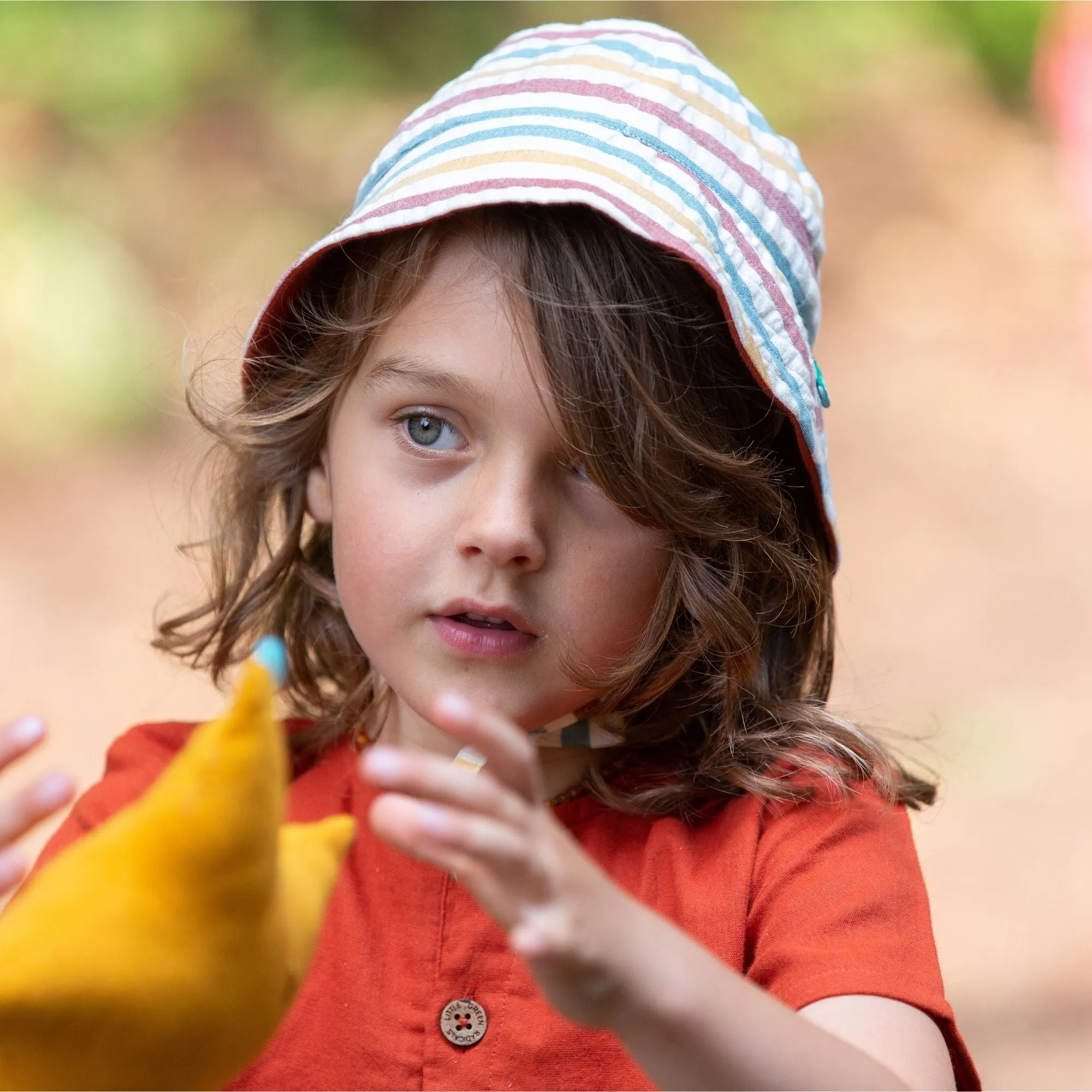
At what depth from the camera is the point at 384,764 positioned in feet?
1.70

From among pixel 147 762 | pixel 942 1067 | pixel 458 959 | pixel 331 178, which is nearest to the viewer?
pixel 942 1067

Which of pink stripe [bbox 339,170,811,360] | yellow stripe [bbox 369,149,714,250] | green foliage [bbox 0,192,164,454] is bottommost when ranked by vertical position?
pink stripe [bbox 339,170,811,360]

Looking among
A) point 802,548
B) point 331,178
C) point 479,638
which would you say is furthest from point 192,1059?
point 331,178

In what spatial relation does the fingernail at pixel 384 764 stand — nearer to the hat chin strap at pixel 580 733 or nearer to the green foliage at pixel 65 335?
the hat chin strap at pixel 580 733

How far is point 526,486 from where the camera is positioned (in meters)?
0.79

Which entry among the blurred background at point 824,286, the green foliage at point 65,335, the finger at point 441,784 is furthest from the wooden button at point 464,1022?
the green foliage at point 65,335

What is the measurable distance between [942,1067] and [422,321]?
0.49m

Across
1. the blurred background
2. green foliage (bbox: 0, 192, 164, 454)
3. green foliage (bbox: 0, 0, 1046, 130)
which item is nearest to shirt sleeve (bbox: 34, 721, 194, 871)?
the blurred background

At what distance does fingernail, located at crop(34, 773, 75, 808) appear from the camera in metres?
0.62

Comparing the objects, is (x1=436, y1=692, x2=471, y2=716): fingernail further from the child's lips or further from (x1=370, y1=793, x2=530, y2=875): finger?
the child's lips

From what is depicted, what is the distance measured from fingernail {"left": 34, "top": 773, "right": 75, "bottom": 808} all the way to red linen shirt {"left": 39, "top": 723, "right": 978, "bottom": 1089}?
0.29m

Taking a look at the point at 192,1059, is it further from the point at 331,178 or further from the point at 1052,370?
the point at 1052,370

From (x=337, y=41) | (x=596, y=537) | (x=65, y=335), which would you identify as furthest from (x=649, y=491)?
(x=337, y=41)

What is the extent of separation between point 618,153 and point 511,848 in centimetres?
44
